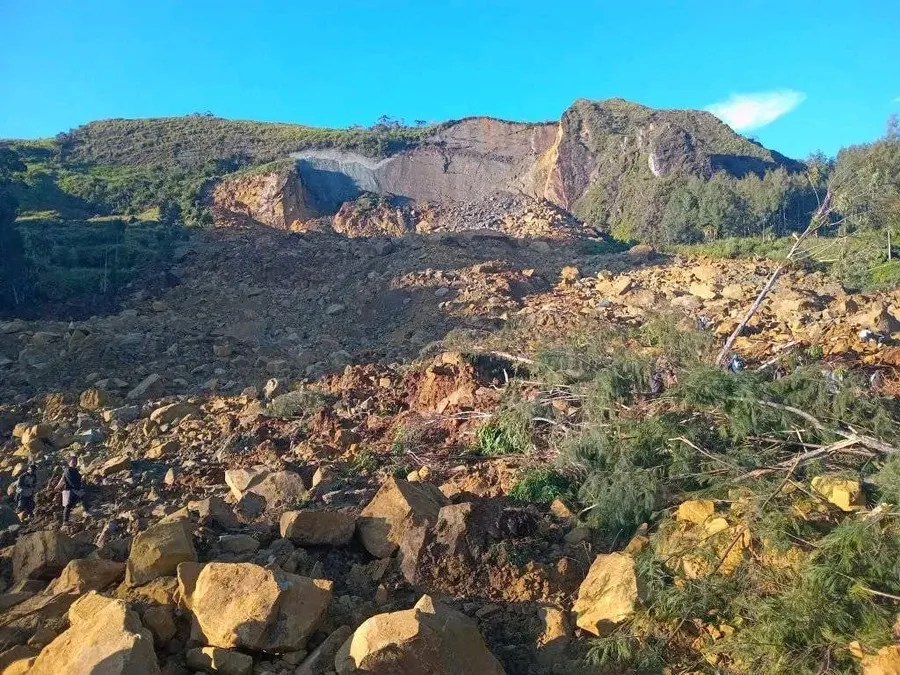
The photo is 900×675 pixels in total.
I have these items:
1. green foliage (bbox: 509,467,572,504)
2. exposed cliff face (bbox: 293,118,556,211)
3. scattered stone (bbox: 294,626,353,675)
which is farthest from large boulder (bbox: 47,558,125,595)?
exposed cliff face (bbox: 293,118,556,211)

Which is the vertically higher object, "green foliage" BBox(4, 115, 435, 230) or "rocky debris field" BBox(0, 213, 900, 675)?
"green foliage" BBox(4, 115, 435, 230)

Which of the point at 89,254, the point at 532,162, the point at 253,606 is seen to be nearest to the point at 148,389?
the point at 253,606

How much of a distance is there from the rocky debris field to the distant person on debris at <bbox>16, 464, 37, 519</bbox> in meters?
0.09

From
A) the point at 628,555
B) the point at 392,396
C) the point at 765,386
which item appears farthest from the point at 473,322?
the point at 628,555

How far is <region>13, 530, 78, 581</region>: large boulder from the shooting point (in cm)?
336

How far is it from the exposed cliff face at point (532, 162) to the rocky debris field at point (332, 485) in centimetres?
1587

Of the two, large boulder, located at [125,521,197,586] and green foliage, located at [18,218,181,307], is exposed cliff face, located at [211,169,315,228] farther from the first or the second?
large boulder, located at [125,521,197,586]

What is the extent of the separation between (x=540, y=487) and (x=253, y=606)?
7.42ft

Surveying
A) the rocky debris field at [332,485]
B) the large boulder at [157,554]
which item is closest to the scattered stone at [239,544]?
the rocky debris field at [332,485]

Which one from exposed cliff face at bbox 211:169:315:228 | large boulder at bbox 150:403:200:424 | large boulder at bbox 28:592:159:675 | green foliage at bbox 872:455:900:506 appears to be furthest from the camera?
exposed cliff face at bbox 211:169:315:228

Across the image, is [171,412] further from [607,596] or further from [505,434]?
[607,596]

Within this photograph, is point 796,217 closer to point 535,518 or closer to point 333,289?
point 333,289

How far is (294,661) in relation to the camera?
275cm

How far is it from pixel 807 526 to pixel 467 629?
6.29 ft
